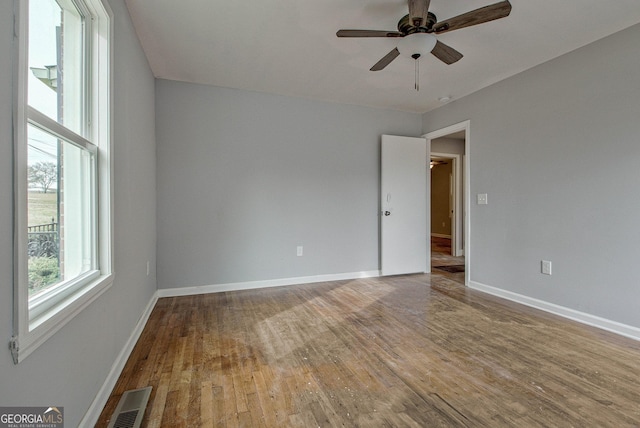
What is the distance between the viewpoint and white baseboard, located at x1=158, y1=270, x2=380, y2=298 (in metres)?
3.42

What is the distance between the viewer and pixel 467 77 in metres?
3.30

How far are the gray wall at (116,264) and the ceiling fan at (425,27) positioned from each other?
162 centimetres

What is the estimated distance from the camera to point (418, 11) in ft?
6.16

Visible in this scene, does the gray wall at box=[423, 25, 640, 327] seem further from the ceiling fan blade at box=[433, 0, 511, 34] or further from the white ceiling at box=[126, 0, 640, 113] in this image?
the ceiling fan blade at box=[433, 0, 511, 34]

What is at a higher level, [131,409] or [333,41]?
[333,41]

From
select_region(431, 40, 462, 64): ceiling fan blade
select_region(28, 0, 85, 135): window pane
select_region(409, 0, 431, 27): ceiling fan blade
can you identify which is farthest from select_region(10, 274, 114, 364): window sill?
select_region(431, 40, 462, 64): ceiling fan blade

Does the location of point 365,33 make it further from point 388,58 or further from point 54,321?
point 54,321

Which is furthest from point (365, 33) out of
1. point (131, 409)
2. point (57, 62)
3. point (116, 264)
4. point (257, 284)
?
point (257, 284)

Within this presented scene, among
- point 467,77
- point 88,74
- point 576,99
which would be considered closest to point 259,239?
point 88,74

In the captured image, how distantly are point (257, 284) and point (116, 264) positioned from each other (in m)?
2.05

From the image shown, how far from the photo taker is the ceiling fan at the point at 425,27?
72.3 inches

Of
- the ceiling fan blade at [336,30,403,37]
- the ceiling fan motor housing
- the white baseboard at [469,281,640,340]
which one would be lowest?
the white baseboard at [469,281,640,340]

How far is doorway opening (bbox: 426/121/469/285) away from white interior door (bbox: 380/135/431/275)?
0.24m

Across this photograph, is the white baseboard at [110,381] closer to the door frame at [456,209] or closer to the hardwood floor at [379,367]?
the hardwood floor at [379,367]
